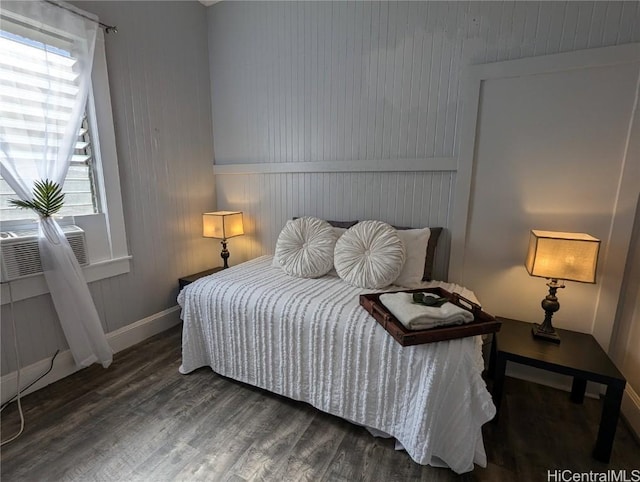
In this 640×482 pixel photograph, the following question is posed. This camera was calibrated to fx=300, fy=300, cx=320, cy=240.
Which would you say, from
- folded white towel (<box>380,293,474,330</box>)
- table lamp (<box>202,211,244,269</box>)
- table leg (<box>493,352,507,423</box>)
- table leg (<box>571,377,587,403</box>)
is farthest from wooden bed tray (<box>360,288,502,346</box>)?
table lamp (<box>202,211,244,269</box>)

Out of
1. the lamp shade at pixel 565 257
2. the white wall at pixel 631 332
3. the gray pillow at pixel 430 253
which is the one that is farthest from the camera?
the gray pillow at pixel 430 253

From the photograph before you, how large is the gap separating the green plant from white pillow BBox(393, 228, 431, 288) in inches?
83.2

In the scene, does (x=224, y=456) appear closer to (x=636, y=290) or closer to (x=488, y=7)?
(x=636, y=290)

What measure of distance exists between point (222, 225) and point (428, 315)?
1.94m

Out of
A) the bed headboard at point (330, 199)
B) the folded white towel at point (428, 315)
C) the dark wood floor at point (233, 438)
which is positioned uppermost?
the bed headboard at point (330, 199)

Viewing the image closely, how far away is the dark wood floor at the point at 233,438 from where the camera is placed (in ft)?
4.39

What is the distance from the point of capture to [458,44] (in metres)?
1.91

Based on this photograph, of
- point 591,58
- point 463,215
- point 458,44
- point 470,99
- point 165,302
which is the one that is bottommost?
point 165,302

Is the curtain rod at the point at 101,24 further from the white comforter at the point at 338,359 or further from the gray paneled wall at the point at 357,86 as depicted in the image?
the white comforter at the point at 338,359

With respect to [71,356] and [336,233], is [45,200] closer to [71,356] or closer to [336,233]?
[71,356]

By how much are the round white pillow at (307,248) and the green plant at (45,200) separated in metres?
1.37

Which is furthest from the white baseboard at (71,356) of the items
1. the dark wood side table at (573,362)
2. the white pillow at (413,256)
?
the dark wood side table at (573,362)

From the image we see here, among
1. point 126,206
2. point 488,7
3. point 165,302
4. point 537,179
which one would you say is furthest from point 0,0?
point 537,179

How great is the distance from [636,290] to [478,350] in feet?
3.45
